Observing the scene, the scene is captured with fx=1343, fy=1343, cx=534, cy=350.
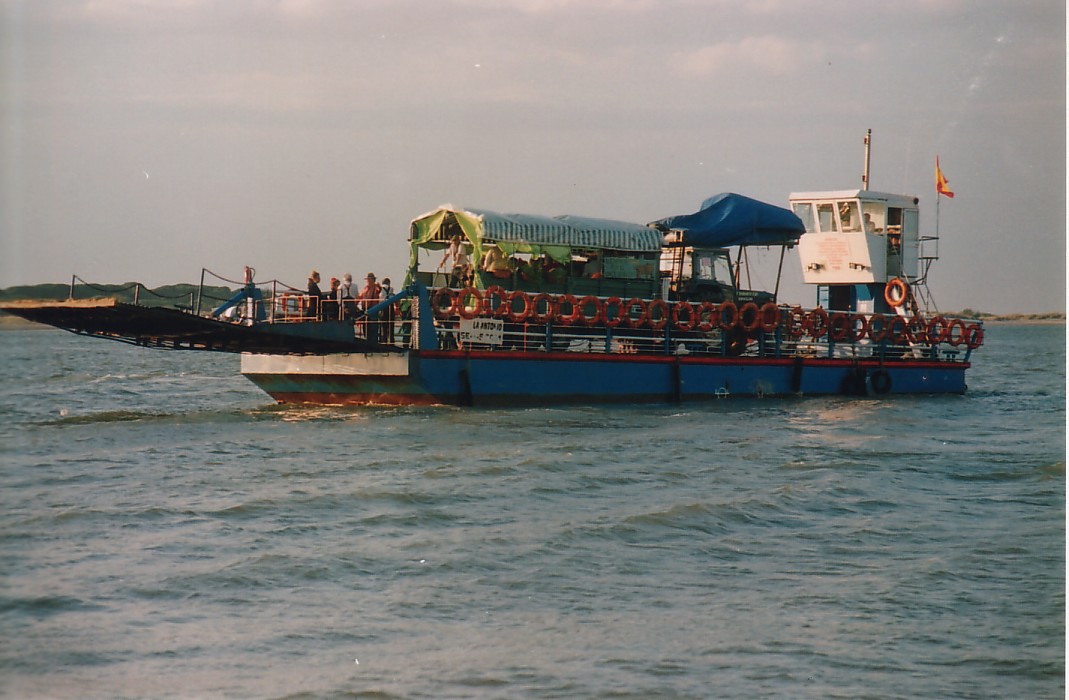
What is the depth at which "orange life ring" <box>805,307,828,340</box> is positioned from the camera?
90.2 feet

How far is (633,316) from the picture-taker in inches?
942

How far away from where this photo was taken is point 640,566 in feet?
36.2

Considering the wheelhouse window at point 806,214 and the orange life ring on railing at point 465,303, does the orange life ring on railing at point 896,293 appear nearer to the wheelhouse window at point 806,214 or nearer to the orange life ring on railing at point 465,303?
the wheelhouse window at point 806,214

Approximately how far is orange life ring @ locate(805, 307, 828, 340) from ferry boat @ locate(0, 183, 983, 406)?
4 cm

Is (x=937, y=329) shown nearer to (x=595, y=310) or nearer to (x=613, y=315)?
(x=613, y=315)

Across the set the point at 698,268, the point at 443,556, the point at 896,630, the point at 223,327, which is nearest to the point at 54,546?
the point at 443,556

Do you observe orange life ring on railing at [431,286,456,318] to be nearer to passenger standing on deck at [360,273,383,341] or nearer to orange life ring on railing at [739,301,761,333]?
passenger standing on deck at [360,273,383,341]

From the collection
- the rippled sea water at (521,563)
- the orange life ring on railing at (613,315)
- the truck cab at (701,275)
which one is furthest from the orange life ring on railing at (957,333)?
the rippled sea water at (521,563)

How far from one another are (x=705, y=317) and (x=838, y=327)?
4.45 m

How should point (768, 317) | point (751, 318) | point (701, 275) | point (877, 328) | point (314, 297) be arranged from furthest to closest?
point (877, 328) < point (701, 275) < point (768, 317) < point (751, 318) < point (314, 297)

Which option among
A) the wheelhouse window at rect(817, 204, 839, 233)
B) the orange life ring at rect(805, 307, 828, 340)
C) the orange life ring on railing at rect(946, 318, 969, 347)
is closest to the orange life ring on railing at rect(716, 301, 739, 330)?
the orange life ring at rect(805, 307, 828, 340)

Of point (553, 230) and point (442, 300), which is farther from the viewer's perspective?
point (553, 230)

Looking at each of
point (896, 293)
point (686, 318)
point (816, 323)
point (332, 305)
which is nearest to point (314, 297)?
point (332, 305)

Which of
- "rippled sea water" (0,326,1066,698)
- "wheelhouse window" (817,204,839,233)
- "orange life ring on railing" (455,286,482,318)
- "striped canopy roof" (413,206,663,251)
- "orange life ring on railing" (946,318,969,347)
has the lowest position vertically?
"rippled sea water" (0,326,1066,698)
